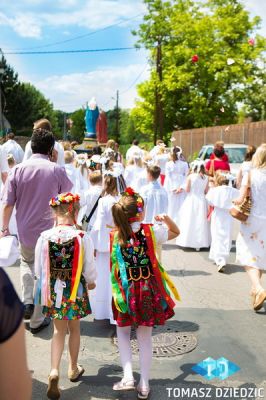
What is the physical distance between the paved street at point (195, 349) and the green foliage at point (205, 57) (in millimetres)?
29903

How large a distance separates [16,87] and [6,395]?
58.4 metres

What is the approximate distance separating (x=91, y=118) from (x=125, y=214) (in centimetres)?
1800

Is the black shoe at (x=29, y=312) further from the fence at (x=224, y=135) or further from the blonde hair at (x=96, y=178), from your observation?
the fence at (x=224, y=135)

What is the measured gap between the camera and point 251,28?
35.3 meters

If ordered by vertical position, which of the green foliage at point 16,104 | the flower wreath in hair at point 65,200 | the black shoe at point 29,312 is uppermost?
the green foliage at point 16,104

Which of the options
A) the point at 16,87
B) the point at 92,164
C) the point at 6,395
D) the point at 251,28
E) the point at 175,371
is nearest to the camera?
the point at 6,395

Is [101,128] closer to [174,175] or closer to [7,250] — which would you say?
[174,175]

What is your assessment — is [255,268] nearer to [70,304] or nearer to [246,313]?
[246,313]

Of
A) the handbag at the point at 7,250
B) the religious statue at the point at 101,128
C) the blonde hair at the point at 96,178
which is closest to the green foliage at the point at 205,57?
the religious statue at the point at 101,128

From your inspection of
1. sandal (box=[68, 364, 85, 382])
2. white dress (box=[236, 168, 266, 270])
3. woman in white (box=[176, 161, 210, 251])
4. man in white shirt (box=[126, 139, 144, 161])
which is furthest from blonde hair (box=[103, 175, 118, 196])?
man in white shirt (box=[126, 139, 144, 161])

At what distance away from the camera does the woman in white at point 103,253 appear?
16.3ft

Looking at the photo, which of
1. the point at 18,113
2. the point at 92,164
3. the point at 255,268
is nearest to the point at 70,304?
the point at 255,268

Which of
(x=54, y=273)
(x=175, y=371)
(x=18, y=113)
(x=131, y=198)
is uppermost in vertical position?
(x=18, y=113)

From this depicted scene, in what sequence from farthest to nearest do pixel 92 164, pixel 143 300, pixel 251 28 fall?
pixel 251 28, pixel 92 164, pixel 143 300
